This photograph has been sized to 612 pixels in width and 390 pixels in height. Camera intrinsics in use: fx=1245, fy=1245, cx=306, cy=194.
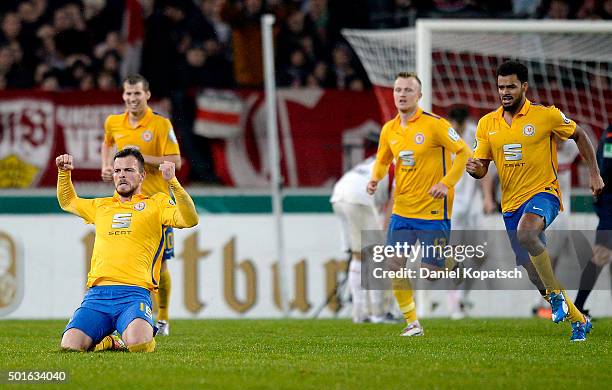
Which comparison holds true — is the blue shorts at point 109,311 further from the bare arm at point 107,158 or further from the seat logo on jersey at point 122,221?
the bare arm at point 107,158

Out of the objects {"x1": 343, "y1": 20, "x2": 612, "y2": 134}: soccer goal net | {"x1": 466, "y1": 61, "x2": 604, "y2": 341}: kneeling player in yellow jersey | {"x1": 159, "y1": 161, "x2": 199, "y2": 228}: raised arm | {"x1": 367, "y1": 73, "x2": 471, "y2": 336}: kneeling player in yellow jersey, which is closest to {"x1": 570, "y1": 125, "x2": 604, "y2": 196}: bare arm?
{"x1": 466, "y1": 61, "x2": 604, "y2": 341}: kneeling player in yellow jersey

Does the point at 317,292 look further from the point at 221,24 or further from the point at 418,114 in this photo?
the point at 418,114

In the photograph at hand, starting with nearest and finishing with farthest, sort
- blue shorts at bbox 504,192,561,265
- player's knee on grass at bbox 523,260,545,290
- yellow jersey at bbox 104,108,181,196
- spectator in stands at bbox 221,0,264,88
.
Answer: blue shorts at bbox 504,192,561,265
player's knee on grass at bbox 523,260,545,290
yellow jersey at bbox 104,108,181,196
spectator in stands at bbox 221,0,264,88

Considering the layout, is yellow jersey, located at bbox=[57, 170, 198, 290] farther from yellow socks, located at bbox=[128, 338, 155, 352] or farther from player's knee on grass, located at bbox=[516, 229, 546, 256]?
player's knee on grass, located at bbox=[516, 229, 546, 256]

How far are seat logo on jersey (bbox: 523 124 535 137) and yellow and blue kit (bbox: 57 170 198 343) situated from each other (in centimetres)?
294

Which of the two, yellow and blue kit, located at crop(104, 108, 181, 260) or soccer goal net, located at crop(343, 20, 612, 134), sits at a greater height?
soccer goal net, located at crop(343, 20, 612, 134)

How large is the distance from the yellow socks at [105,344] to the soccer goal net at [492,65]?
7.08 m

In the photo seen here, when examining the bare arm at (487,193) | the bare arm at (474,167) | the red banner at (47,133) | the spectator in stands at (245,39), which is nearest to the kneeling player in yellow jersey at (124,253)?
the bare arm at (474,167)

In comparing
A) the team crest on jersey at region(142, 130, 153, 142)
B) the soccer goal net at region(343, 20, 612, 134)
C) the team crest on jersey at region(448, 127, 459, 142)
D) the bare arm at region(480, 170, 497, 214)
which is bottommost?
the bare arm at region(480, 170, 497, 214)

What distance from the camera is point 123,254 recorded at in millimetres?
9328

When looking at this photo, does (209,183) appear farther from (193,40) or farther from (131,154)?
(131,154)

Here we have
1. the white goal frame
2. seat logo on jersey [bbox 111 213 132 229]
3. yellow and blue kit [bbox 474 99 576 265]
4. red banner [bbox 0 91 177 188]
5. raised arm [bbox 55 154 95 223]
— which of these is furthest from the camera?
red banner [bbox 0 91 177 188]

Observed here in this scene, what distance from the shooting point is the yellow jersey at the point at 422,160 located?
11.4m

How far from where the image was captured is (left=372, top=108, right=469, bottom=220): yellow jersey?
11.4 metres
